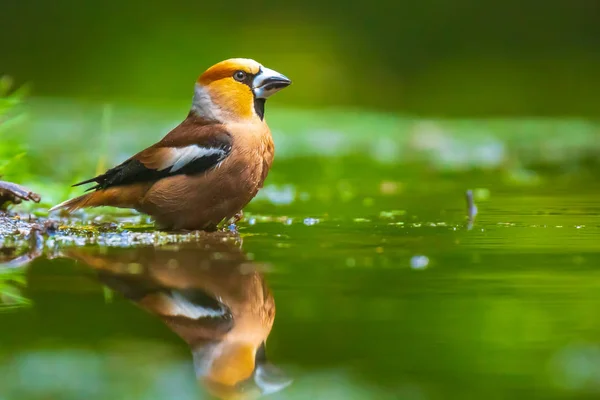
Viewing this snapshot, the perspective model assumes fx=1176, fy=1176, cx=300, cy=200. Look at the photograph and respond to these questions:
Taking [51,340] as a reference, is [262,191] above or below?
above

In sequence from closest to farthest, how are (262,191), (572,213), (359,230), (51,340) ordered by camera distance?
(51,340) < (359,230) < (572,213) < (262,191)

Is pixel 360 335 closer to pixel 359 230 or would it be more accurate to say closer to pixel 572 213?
pixel 359 230

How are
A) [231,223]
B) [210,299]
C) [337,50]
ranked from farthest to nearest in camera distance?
1. [337,50]
2. [231,223]
3. [210,299]

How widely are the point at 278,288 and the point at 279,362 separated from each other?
106 centimetres

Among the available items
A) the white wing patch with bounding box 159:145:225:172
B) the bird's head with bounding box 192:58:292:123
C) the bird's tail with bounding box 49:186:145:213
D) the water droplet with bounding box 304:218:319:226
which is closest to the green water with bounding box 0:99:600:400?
the water droplet with bounding box 304:218:319:226

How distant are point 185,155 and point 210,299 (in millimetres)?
2008

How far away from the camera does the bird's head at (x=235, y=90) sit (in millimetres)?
5984

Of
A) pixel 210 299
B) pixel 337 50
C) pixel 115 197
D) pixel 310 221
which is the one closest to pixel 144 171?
pixel 115 197

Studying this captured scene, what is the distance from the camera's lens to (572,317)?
348cm

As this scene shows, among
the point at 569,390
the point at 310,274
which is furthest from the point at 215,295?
the point at 569,390

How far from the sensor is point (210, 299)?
12.5 ft

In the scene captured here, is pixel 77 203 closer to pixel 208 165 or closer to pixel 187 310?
pixel 208 165

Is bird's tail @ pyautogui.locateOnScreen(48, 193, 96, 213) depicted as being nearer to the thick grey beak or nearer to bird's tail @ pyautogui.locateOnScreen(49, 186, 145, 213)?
bird's tail @ pyautogui.locateOnScreen(49, 186, 145, 213)

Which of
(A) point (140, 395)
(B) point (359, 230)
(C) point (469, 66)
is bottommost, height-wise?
(A) point (140, 395)
